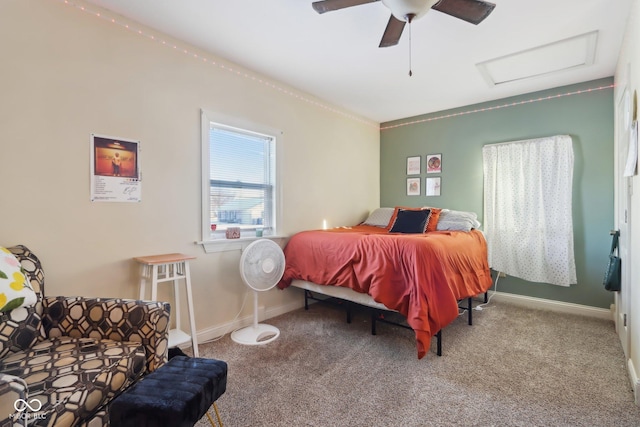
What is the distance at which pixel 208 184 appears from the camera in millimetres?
2613

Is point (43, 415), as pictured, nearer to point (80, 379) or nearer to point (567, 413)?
point (80, 379)

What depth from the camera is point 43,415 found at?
990 mm

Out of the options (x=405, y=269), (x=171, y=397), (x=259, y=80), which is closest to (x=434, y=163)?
(x=405, y=269)

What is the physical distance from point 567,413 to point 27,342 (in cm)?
264

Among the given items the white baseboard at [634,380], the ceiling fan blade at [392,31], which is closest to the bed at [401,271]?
the white baseboard at [634,380]

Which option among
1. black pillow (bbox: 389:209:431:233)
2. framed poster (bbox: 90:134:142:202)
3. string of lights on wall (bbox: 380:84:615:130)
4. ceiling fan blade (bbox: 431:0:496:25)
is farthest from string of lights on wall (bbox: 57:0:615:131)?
ceiling fan blade (bbox: 431:0:496:25)

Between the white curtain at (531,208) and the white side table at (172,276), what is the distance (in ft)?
10.6

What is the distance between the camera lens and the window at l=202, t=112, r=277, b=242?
2.63m

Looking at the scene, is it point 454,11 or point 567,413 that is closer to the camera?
point 567,413

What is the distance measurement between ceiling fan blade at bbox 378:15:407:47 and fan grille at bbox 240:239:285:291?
5.60ft

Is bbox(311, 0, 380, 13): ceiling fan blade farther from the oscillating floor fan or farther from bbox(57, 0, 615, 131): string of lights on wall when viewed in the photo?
the oscillating floor fan

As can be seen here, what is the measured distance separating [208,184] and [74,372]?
1.66 meters

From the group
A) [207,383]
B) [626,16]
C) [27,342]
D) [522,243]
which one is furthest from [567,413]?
[27,342]

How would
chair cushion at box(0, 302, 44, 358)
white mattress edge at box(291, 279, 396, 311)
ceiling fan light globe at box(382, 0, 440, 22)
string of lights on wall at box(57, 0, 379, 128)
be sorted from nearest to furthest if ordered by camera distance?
chair cushion at box(0, 302, 44, 358) < ceiling fan light globe at box(382, 0, 440, 22) < string of lights on wall at box(57, 0, 379, 128) < white mattress edge at box(291, 279, 396, 311)
